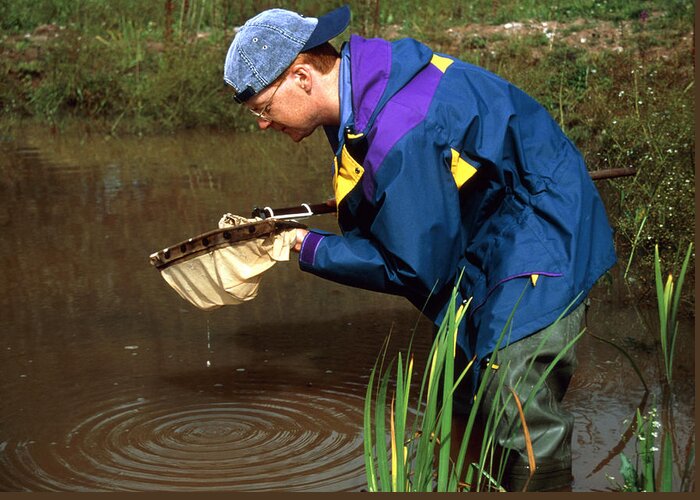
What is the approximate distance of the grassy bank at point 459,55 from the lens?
6055 millimetres

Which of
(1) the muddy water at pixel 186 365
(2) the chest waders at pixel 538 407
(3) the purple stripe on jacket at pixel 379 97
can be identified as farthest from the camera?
(1) the muddy water at pixel 186 365

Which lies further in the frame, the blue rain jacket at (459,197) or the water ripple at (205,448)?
the water ripple at (205,448)

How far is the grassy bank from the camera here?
19.9 feet

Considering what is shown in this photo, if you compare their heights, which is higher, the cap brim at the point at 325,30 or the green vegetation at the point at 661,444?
the cap brim at the point at 325,30

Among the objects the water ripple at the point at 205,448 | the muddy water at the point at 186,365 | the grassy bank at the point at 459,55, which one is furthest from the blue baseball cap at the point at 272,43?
the grassy bank at the point at 459,55

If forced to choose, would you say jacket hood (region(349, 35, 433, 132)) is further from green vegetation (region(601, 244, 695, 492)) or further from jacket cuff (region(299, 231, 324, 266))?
green vegetation (region(601, 244, 695, 492))

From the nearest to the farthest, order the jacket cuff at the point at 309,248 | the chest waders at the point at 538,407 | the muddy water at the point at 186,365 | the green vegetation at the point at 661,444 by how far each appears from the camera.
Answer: the green vegetation at the point at 661,444 → the chest waders at the point at 538,407 → the jacket cuff at the point at 309,248 → the muddy water at the point at 186,365

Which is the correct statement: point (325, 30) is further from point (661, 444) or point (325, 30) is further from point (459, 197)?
point (661, 444)

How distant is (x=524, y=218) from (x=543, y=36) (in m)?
6.89

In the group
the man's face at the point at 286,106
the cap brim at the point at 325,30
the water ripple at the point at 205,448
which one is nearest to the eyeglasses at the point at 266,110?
the man's face at the point at 286,106

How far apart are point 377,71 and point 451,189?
0.39m

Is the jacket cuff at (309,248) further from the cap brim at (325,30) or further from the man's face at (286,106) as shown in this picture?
the cap brim at (325,30)

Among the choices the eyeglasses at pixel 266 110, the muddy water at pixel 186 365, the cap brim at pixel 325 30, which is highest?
the cap brim at pixel 325 30

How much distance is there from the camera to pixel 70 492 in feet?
11.6
